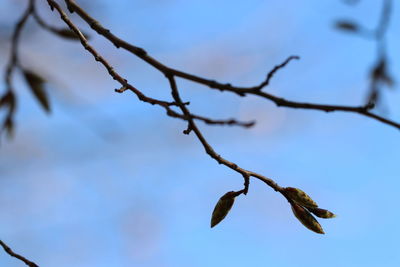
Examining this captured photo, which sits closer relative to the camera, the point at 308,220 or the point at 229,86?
the point at 229,86

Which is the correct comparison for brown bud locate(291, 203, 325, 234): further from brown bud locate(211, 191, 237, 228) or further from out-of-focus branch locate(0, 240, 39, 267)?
out-of-focus branch locate(0, 240, 39, 267)

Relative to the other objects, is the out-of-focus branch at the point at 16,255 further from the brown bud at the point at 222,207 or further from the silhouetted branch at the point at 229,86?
the silhouetted branch at the point at 229,86

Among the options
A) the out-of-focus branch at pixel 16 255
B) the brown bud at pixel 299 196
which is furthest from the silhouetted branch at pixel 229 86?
the out-of-focus branch at pixel 16 255

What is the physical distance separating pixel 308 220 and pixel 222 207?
0.92ft

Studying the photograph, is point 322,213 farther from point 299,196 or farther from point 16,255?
point 16,255

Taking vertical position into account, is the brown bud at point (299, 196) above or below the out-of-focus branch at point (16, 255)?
above

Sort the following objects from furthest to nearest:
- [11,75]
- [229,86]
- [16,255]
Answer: [11,75] → [16,255] → [229,86]

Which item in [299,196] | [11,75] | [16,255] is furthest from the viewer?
[11,75]

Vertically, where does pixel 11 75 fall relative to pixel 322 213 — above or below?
above

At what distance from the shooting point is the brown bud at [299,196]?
74.9 inches

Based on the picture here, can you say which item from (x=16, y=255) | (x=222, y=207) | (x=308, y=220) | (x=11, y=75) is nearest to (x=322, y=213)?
(x=308, y=220)

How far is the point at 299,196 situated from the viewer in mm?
1907

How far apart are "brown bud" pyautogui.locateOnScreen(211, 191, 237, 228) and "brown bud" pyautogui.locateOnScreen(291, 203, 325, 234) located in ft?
0.70

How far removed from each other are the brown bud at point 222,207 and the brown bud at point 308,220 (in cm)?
21
